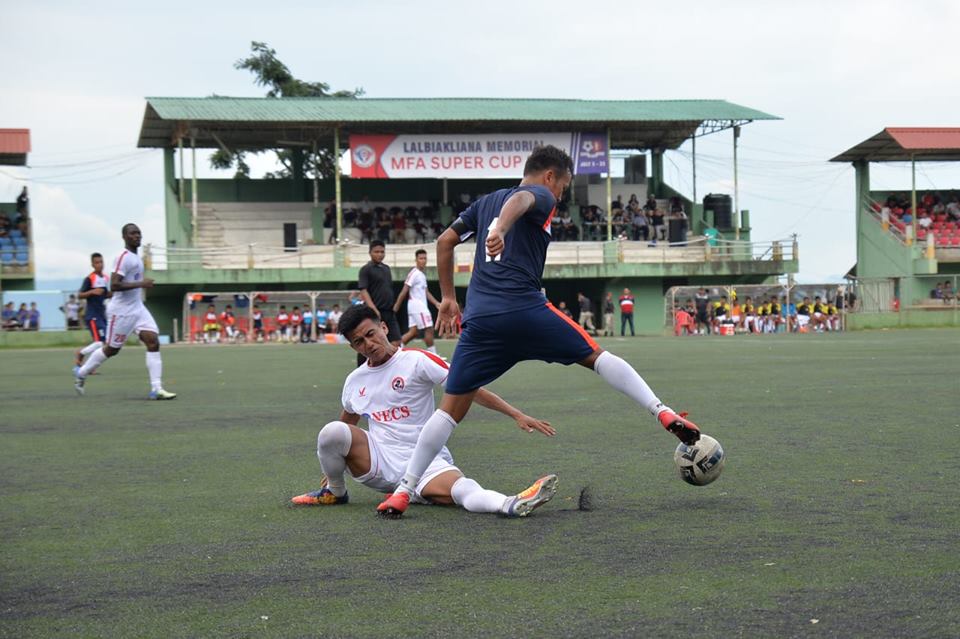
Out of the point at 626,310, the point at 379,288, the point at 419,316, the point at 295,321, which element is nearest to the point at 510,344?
the point at 379,288

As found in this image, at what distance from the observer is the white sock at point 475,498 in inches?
245

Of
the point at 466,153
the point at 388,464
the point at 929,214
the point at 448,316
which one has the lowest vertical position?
the point at 388,464

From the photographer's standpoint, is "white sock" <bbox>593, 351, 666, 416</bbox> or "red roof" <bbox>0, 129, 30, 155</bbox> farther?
"red roof" <bbox>0, 129, 30, 155</bbox>

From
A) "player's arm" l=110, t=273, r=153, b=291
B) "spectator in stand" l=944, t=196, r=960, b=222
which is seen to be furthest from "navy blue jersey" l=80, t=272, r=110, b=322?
"spectator in stand" l=944, t=196, r=960, b=222

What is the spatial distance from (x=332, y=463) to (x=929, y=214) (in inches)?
1955

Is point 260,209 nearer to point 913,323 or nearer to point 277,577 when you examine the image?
point 913,323

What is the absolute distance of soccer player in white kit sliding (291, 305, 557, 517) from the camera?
665cm

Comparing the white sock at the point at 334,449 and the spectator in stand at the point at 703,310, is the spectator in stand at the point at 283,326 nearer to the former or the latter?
the spectator in stand at the point at 703,310

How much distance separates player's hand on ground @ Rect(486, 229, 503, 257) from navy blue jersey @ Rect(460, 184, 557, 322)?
22 cm

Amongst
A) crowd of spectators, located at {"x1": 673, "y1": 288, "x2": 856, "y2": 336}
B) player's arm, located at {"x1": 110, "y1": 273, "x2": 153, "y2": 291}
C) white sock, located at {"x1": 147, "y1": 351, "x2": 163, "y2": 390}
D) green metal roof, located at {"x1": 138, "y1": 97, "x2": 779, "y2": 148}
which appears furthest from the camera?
green metal roof, located at {"x1": 138, "y1": 97, "x2": 779, "y2": 148}

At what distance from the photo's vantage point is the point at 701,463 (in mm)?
6355

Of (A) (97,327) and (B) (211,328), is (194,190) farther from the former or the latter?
(A) (97,327)

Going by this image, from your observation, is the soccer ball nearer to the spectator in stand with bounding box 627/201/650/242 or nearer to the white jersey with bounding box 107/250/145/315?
the white jersey with bounding box 107/250/145/315

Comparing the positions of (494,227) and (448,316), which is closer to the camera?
(494,227)
